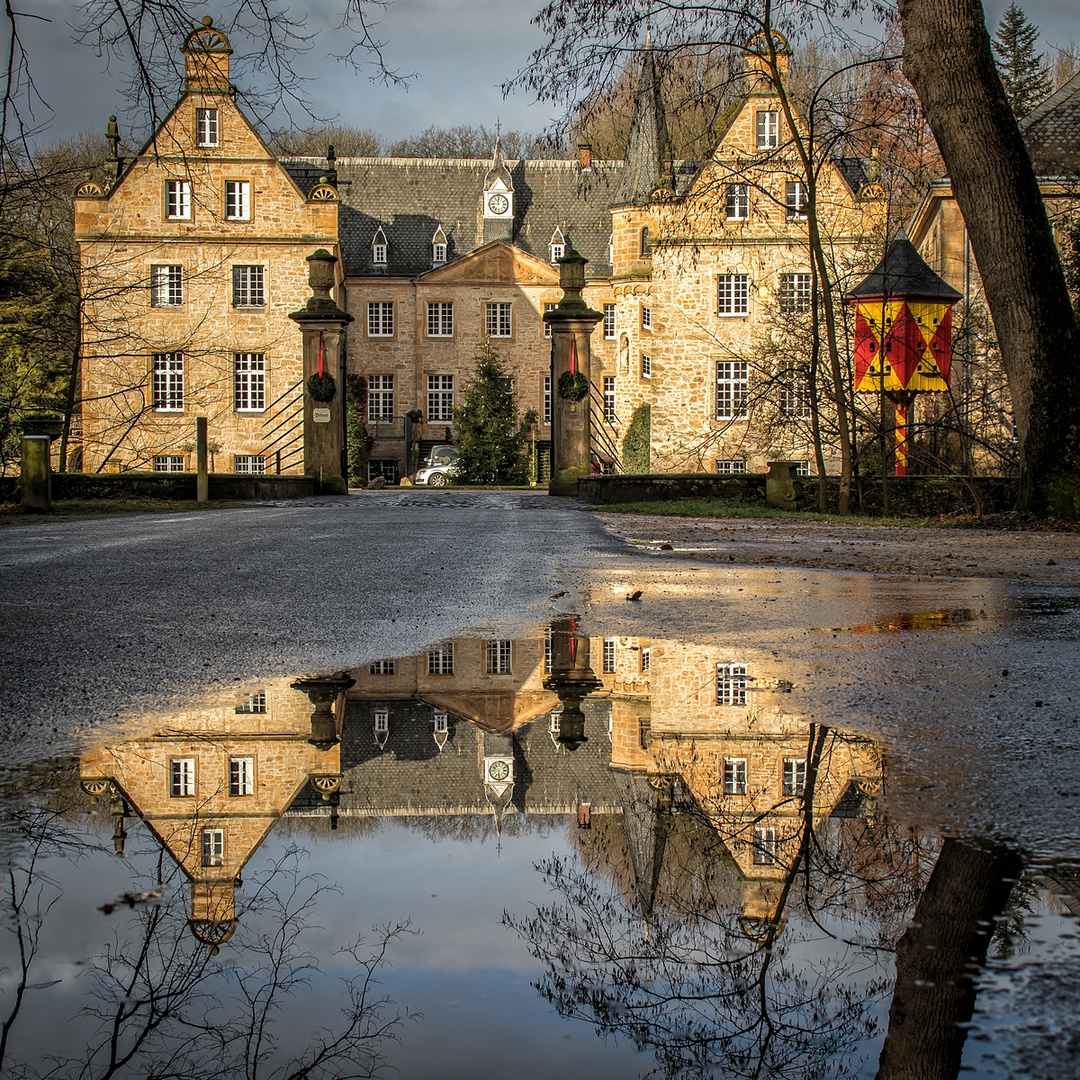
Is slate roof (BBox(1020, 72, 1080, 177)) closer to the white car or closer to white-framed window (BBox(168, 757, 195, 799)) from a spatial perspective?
the white car

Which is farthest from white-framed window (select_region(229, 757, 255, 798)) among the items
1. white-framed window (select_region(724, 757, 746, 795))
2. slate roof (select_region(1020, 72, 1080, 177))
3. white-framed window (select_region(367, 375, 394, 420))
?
white-framed window (select_region(367, 375, 394, 420))

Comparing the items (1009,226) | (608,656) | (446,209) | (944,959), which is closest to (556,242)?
(446,209)

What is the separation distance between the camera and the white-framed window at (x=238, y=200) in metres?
42.1

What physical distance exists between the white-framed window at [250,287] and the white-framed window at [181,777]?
4160cm

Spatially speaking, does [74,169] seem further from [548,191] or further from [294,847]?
[548,191]

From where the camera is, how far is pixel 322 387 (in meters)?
25.6

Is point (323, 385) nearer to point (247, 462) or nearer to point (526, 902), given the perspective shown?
point (247, 462)

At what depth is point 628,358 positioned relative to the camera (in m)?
48.7

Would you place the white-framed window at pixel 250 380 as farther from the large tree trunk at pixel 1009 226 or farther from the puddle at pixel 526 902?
the puddle at pixel 526 902

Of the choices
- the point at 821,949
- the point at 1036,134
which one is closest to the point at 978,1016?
the point at 821,949

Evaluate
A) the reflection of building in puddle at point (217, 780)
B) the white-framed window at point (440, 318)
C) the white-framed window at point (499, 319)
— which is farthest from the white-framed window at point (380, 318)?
the reflection of building in puddle at point (217, 780)

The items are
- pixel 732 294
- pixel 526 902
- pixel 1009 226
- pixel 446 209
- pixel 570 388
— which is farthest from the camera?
pixel 446 209

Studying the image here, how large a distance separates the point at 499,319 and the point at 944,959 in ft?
171

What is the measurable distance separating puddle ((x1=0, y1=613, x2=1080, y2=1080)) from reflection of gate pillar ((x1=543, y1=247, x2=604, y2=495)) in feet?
71.2
